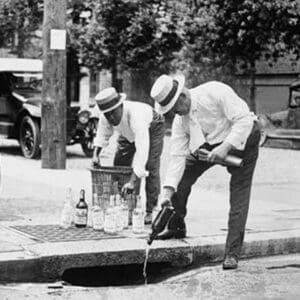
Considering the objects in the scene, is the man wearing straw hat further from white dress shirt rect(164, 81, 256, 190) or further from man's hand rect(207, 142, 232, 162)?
man's hand rect(207, 142, 232, 162)

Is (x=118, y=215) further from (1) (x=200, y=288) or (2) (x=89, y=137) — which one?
(2) (x=89, y=137)

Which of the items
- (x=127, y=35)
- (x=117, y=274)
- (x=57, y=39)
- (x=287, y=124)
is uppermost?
(x=57, y=39)

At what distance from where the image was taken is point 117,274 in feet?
25.5

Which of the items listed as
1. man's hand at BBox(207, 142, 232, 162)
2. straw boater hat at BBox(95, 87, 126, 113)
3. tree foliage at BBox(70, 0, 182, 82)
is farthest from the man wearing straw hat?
tree foliage at BBox(70, 0, 182, 82)

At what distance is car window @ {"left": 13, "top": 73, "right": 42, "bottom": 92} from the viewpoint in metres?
17.8

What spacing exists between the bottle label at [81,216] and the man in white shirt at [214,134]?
3.17ft

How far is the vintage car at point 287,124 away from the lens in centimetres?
2006

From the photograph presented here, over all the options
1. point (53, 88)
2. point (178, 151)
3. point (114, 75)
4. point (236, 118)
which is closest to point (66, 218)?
point (178, 151)

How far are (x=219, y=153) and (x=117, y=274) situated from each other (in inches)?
59.4

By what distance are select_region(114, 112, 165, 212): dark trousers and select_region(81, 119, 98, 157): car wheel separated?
8317 mm

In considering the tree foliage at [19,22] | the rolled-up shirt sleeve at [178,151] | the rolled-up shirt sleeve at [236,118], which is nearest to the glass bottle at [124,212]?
the rolled-up shirt sleeve at [178,151]

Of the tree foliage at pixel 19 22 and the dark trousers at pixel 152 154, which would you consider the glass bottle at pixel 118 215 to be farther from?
the tree foliage at pixel 19 22

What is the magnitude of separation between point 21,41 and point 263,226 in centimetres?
1926

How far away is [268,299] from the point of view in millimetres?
6598
